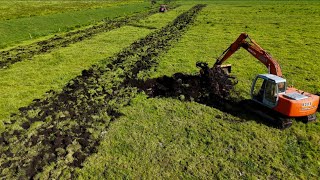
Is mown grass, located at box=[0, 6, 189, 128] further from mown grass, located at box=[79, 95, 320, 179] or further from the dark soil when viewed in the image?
mown grass, located at box=[79, 95, 320, 179]

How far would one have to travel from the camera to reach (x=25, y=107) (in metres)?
15.9

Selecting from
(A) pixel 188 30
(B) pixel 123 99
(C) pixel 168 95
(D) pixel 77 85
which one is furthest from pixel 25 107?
(A) pixel 188 30

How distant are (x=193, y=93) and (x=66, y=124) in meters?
7.25

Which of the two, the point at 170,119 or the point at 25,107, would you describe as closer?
the point at 170,119

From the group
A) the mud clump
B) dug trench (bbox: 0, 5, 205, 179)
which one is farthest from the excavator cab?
dug trench (bbox: 0, 5, 205, 179)

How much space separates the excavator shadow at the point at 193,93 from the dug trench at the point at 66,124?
4.19ft

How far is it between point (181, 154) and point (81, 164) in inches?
157

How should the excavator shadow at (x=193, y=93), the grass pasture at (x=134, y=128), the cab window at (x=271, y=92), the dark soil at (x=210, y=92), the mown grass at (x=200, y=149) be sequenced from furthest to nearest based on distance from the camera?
the excavator shadow at (x=193, y=93) → the dark soil at (x=210, y=92) → the cab window at (x=271, y=92) → the grass pasture at (x=134, y=128) → the mown grass at (x=200, y=149)

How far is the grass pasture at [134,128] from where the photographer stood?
10.8 meters

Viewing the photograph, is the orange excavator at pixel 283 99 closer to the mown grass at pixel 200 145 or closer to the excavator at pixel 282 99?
the excavator at pixel 282 99

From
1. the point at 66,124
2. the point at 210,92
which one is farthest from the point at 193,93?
the point at 66,124

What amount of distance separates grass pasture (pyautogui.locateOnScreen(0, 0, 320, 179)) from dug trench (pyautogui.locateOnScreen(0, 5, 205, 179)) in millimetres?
47

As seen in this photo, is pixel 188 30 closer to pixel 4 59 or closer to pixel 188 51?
pixel 188 51

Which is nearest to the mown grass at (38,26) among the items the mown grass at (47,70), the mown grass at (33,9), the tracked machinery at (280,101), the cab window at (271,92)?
the mown grass at (33,9)
